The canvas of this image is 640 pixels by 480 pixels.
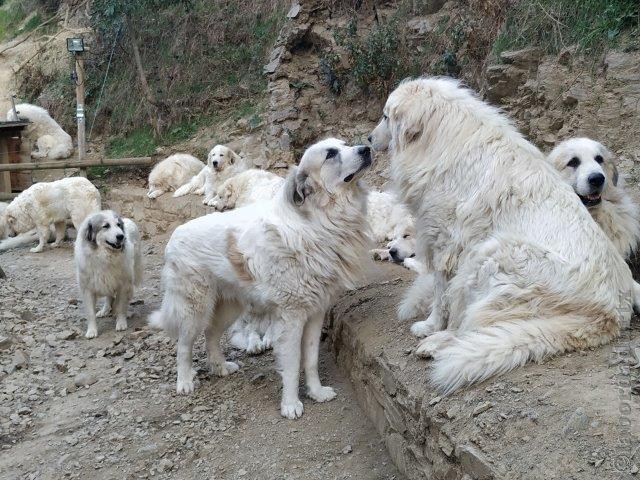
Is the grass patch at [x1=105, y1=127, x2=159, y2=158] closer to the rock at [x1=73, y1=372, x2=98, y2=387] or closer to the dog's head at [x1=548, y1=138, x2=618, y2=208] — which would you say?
the rock at [x1=73, y1=372, x2=98, y2=387]

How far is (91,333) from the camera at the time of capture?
678cm

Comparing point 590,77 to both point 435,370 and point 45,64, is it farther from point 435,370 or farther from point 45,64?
point 45,64

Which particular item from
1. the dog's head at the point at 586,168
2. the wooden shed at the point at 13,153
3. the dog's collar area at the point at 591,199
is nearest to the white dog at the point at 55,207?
the wooden shed at the point at 13,153

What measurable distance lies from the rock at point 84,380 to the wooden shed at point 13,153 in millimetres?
9780

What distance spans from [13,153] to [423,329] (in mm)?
13102

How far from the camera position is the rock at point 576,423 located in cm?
267

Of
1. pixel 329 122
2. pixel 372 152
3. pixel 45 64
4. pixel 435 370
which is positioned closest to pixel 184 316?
pixel 372 152

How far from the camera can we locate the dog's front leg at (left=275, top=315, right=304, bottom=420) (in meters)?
4.40

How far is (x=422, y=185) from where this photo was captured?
417cm

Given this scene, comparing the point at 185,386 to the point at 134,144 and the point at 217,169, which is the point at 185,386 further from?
the point at 134,144

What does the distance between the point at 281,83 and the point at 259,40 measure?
3.35 meters

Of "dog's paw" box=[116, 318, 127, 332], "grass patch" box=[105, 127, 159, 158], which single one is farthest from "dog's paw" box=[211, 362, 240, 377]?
"grass patch" box=[105, 127, 159, 158]

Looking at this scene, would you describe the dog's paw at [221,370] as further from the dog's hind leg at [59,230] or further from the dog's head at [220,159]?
the dog's hind leg at [59,230]

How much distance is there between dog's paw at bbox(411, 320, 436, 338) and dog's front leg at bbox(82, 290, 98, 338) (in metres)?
3.82
